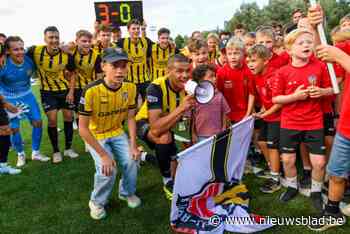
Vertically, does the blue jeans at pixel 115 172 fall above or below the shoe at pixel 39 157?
above

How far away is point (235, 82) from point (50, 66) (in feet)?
11.4

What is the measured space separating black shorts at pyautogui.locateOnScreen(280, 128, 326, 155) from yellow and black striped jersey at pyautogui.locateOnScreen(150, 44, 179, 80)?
483 centimetres

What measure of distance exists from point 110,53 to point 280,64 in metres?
2.34

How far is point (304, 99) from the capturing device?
3.83 metres

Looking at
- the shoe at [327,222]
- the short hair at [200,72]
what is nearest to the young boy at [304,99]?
the shoe at [327,222]

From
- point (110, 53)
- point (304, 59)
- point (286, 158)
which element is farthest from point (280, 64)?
point (110, 53)

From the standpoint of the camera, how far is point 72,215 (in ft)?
13.8

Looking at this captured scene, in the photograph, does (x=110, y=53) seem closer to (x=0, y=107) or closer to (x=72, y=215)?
(x=72, y=215)

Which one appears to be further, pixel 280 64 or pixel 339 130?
pixel 280 64

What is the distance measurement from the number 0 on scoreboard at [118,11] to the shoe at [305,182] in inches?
332

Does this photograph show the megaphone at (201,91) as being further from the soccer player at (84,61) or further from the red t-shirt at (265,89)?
the soccer player at (84,61)

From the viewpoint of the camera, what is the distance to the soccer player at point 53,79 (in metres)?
6.21

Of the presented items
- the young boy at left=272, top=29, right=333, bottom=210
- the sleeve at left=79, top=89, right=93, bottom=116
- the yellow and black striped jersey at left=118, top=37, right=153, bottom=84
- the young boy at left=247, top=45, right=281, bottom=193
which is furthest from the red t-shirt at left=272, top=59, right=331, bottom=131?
the yellow and black striped jersey at left=118, top=37, right=153, bottom=84

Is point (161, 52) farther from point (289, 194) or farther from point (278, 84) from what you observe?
point (289, 194)
